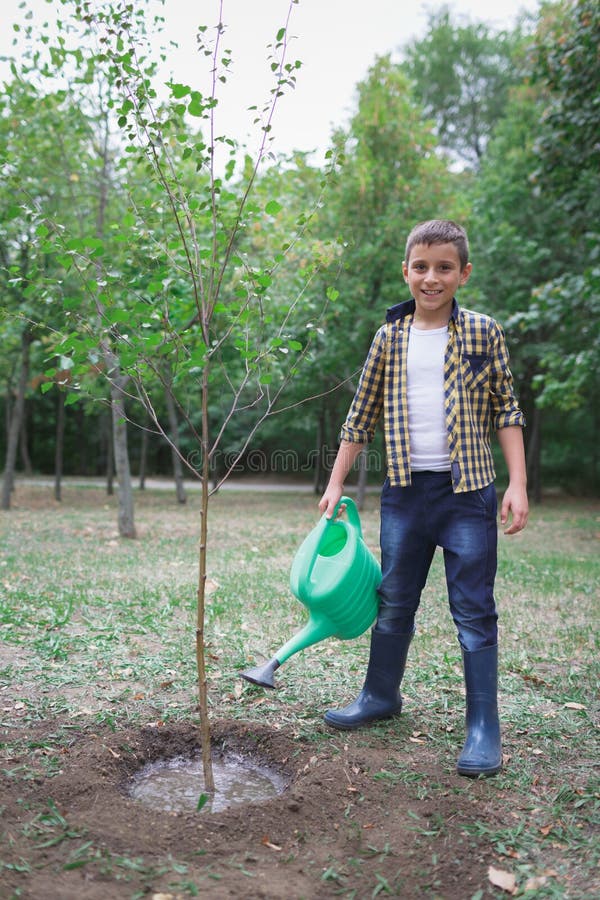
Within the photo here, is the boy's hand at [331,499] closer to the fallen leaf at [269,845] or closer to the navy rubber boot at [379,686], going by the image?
the navy rubber boot at [379,686]

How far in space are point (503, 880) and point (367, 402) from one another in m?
1.66

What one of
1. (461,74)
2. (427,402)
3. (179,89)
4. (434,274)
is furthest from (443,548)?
(461,74)

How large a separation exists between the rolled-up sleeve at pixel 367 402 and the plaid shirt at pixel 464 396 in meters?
0.07

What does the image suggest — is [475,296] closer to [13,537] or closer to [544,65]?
[544,65]

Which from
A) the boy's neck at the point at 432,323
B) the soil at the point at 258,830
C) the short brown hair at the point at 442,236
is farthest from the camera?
the boy's neck at the point at 432,323

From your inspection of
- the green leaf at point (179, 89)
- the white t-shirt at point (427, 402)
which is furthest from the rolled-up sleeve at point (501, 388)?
the green leaf at point (179, 89)

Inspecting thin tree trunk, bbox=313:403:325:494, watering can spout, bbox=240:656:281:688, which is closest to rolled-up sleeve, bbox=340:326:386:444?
watering can spout, bbox=240:656:281:688

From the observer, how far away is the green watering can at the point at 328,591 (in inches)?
101

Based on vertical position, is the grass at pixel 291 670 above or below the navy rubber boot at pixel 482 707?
below

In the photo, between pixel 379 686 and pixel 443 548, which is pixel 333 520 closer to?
pixel 443 548

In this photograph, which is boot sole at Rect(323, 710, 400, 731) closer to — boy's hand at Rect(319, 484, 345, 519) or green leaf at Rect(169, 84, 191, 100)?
boy's hand at Rect(319, 484, 345, 519)

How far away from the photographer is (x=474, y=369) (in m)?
2.58

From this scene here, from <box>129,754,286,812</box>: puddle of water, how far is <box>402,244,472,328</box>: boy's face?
178cm

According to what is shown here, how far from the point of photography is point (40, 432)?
27.7 metres
